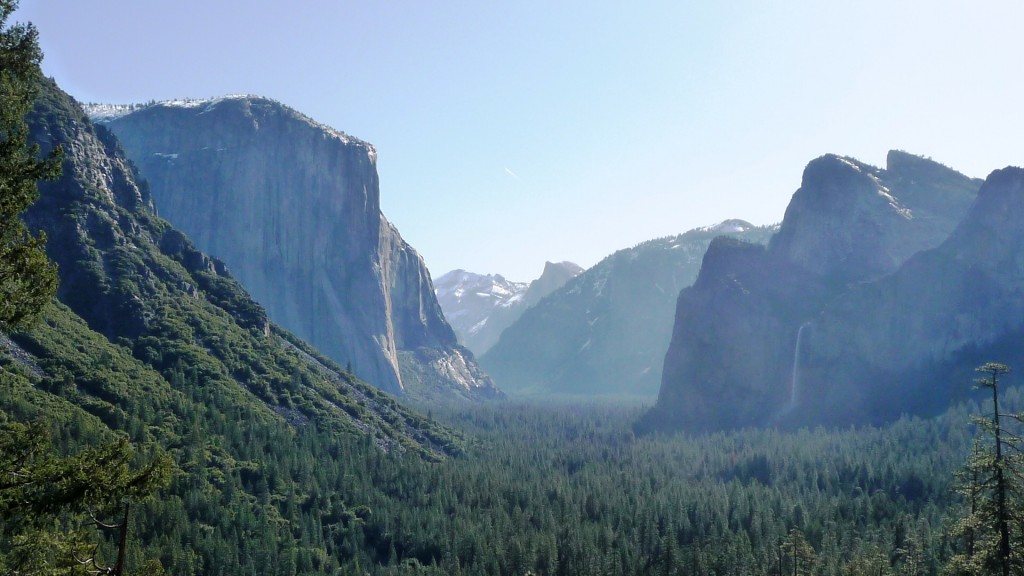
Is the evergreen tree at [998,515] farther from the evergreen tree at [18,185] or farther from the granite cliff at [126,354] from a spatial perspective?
the granite cliff at [126,354]

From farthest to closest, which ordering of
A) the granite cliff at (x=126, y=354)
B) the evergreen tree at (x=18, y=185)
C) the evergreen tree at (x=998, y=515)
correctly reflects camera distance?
the granite cliff at (x=126, y=354) < the evergreen tree at (x=998, y=515) < the evergreen tree at (x=18, y=185)

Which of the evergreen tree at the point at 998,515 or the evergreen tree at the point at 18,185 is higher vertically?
the evergreen tree at the point at 18,185

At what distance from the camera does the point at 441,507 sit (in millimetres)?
146000

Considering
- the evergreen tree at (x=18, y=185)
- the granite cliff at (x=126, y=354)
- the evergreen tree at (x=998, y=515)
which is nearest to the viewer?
the evergreen tree at (x=18, y=185)

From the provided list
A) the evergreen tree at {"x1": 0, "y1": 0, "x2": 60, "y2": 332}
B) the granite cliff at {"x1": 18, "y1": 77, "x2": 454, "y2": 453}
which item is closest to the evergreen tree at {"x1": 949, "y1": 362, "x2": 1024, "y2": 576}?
the evergreen tree at {"x1": 0, "y1": 0, "x2": 60, "y2": 332}

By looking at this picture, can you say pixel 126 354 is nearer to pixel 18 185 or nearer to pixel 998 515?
pixel 18 185

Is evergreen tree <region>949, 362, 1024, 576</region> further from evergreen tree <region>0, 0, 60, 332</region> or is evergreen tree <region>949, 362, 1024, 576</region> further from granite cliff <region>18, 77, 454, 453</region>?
granite cliff <region>18, 77, 454, 453</region>

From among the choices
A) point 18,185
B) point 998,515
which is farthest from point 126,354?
point 998,515

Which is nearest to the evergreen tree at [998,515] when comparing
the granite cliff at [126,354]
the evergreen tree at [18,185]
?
the evergreen tree at [18,185]

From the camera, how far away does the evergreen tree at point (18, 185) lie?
2339 centimetres

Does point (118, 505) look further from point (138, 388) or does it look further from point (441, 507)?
point (138, 388)

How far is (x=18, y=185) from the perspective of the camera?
940 inches

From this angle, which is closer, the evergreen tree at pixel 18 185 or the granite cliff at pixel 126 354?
the evergreen tree at pixel 18 185

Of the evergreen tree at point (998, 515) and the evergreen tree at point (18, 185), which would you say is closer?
the evergreen tree at point (18, 185)
